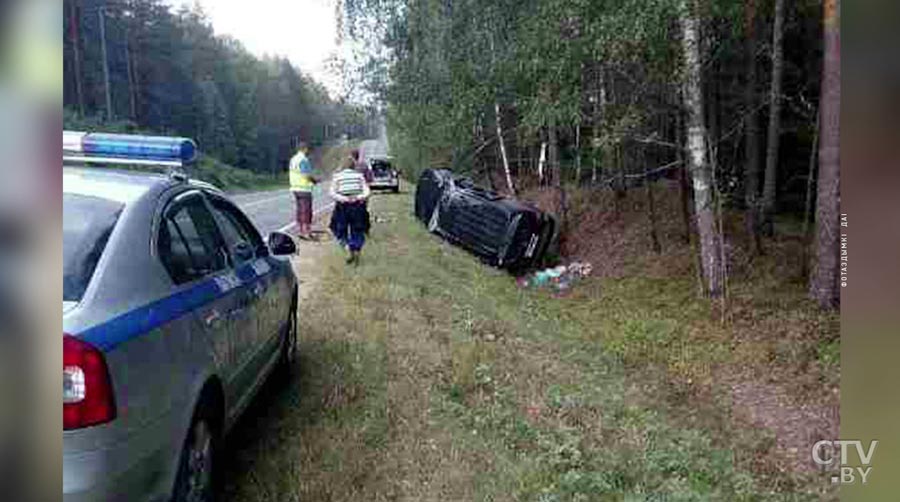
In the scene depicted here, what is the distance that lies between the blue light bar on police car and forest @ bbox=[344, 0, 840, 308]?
6.12 meters

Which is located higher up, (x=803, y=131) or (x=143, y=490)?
(x=803, y=131)

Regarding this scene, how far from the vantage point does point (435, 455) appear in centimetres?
427

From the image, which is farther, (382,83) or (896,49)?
(382,83)

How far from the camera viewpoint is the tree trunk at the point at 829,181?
25.7 feet

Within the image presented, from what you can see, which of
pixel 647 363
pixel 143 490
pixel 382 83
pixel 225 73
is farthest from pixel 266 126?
pixel 143 490

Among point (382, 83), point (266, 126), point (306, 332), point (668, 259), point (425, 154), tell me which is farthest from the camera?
point (266, 126)

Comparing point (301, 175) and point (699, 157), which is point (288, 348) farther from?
point (301, 175)

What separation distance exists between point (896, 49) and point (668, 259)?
430 inches

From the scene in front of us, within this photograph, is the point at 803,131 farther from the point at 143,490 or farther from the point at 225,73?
the point at 225,73

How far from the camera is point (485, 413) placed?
507 cm

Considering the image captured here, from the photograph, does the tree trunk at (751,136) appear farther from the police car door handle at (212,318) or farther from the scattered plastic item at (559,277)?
the police car door handle at (212,318)

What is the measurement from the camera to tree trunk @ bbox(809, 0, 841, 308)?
7.84m

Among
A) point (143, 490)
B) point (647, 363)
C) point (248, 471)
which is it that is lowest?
point (647, 363)

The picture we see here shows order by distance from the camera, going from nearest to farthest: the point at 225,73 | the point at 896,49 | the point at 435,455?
the point at 896,49 < the point at 435,455 < the point at 225,73
